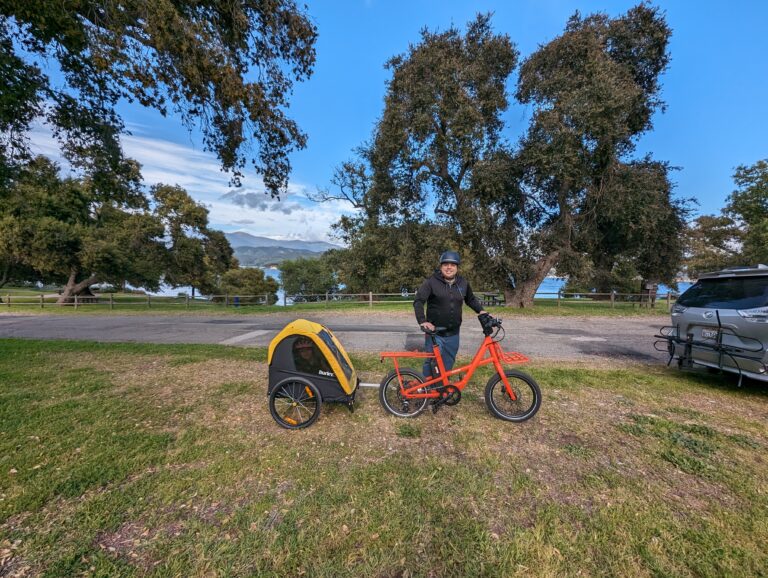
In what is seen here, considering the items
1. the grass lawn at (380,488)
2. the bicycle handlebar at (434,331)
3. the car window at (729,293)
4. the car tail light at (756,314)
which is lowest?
the grass lawn at (380,488)

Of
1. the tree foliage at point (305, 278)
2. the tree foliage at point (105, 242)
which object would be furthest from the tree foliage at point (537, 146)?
the tree foliage at point (305, 278)

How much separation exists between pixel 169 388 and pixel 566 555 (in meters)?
5.55

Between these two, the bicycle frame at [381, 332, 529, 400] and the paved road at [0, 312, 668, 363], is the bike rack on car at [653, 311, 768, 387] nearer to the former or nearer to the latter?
the paved road at [0, 312, 668, 363]

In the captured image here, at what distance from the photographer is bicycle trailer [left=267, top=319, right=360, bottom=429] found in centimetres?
363

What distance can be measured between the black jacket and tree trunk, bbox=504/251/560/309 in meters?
13.6

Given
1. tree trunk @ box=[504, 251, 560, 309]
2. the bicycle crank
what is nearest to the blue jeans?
the bicycle crank

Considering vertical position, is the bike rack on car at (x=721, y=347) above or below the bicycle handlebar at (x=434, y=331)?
below

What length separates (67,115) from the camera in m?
6.92

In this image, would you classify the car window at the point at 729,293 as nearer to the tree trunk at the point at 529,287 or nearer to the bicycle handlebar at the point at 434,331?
the bicycle handlebar at the point at 434,331

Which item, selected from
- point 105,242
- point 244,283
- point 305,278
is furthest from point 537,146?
point 305,278

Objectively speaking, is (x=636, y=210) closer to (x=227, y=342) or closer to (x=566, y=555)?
(x=566, y=555)

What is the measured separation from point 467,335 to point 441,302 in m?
6.25

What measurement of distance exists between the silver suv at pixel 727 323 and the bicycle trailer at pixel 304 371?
551cm

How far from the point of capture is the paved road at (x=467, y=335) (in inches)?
307
